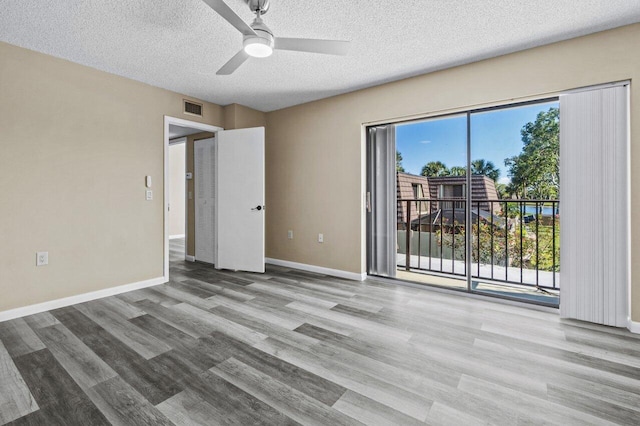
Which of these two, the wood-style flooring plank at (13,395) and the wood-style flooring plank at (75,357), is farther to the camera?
the wood-style flooring plank at (75,357)

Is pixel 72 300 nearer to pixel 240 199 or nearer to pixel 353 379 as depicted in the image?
pixel 240 199

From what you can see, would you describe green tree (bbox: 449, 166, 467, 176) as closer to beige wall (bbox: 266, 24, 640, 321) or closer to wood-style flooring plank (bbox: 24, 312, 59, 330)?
beige wall (bbox: 266, 24, 640, 321)

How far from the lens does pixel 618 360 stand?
2.01m

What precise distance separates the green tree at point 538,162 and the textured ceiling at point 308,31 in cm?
89

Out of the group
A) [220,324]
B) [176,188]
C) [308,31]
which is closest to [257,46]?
[308,31]

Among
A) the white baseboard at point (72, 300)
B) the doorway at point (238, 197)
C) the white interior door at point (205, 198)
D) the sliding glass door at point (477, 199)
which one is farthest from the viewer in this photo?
the white interior door at point (205, 198)

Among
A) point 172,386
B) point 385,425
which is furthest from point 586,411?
point 172,386

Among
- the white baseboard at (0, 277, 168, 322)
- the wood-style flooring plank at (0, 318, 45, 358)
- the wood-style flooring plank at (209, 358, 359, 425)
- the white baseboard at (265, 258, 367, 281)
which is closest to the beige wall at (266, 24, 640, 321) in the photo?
the white baseboard at (265, 258, 367, 281)

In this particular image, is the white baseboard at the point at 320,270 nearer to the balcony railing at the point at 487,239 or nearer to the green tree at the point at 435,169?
the balcony railing at the point at 487,239

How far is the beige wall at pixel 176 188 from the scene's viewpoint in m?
8.21

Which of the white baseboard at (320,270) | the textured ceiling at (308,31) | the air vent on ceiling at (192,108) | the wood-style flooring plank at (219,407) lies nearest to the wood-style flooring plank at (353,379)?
the wood-style flooring plank at (219,407)

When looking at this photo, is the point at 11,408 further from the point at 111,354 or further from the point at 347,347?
the point at 347,347

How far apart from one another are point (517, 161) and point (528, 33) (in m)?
1.35

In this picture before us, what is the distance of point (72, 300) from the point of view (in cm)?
309
